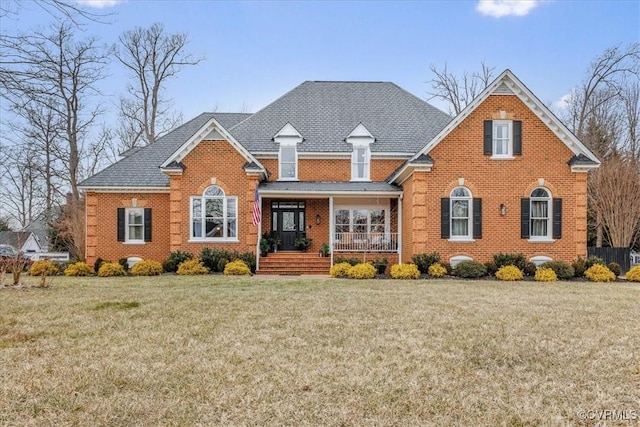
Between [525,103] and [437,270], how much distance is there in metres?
7.87

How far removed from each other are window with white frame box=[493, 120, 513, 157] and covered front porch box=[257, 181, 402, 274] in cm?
448

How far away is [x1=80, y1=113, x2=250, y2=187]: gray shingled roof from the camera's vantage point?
797 inches

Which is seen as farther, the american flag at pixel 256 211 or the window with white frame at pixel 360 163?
the window with white frame at pixel 360 163

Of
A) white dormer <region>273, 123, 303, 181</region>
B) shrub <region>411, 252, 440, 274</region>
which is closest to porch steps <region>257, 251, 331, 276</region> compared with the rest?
shrub <region>411, 252, 440, 274</region>

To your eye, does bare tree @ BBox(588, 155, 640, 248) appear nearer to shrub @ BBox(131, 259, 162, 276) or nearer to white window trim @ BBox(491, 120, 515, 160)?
white window trim @ BBox(491, 120, 515, 160)

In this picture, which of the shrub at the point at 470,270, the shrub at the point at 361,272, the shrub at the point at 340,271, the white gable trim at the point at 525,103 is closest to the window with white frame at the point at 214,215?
the shrub at the point at 340,271

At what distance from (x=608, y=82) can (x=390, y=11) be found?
23595mm

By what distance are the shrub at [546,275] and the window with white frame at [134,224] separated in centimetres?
1711

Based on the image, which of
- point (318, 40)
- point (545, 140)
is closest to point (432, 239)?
point (545, 140)

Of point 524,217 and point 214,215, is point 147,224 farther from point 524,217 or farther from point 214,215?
point 524,217

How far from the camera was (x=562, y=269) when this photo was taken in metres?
16.1

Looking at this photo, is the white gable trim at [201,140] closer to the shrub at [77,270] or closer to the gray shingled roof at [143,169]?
the gray shingled roof at [143,169]

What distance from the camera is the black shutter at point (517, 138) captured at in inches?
693

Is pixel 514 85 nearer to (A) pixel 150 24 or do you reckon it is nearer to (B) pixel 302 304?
(B) pixel 302 304
